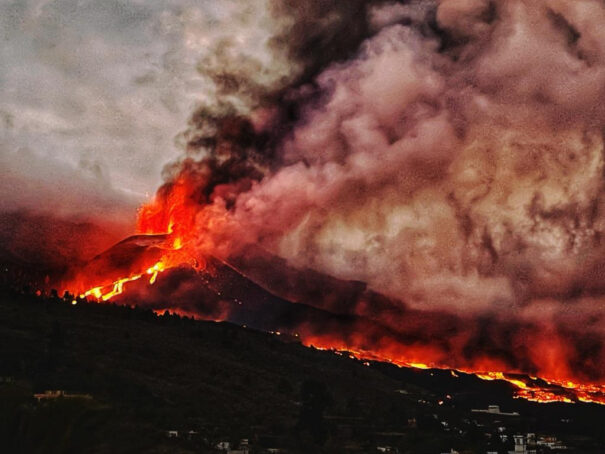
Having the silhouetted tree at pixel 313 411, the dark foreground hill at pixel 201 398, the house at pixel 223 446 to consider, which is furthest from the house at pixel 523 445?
the house at pixel 223 446

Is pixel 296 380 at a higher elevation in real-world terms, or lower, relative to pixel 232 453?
higher

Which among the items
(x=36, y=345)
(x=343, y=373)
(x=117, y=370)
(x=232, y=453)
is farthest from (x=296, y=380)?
(x=232, y=453)

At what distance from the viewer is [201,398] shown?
11638 centimetres

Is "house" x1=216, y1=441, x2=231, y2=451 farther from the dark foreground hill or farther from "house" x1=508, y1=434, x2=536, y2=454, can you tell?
"house" x1=508, y1=434, x2=536, y2=454

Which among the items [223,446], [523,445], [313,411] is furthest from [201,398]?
[523,445]

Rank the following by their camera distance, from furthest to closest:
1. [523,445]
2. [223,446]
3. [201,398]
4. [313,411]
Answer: [523,445], [313,411], [201,398], [223,446]

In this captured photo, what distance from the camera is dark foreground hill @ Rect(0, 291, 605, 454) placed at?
86.2 metres

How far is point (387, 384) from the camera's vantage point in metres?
171

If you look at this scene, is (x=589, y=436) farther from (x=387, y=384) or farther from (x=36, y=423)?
(x=36, y=423)

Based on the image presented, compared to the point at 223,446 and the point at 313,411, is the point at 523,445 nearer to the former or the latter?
the point at 313,411

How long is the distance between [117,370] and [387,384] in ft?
237

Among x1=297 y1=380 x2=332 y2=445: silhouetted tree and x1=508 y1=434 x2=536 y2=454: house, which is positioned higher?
x1=297 y1=380 x2=332 y2=445: silhouetted tree

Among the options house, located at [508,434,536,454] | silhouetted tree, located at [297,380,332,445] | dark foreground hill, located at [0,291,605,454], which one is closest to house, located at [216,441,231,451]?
dark foreground hill, located at [0,291,605,454]

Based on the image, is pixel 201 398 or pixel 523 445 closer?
pixel 201 398
